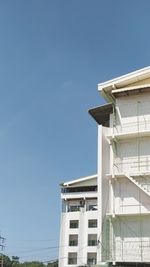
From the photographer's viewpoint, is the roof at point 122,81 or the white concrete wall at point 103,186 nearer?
the white concrete wall at point 103,186

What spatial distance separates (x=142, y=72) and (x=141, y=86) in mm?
898

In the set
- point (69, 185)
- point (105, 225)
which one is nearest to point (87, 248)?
point (69, 185)

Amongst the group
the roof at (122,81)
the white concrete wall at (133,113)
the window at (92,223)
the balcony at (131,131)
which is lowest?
the window at (92,223)

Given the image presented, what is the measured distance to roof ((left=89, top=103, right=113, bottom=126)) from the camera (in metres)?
26.3

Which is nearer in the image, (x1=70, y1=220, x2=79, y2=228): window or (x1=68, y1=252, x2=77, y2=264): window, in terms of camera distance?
(x1=68, y1=252, x2=77, y2=264): window

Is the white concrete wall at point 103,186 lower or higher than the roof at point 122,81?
lower

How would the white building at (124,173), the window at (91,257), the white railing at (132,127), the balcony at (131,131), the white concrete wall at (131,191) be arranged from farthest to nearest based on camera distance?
the window at (91,257) < the white railing at (132,127) < the balcony at (131,131) < the white building at (124,173) < the white concrete wall at (131,191)

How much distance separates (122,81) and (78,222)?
21.4m

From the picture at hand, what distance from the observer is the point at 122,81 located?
25266 millimetres

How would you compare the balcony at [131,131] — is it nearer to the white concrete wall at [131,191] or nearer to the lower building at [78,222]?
the white concrete wall at [131,191]

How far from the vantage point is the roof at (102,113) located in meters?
26.3

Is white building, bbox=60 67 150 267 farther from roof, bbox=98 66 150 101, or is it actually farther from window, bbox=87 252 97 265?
window, bbox=87 252 97 265

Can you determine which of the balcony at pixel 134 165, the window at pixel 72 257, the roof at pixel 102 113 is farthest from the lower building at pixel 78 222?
the balcony at pixel 134 165

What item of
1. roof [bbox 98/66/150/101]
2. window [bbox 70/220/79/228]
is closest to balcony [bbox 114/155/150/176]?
roof [bbox 98/66/150/101]
